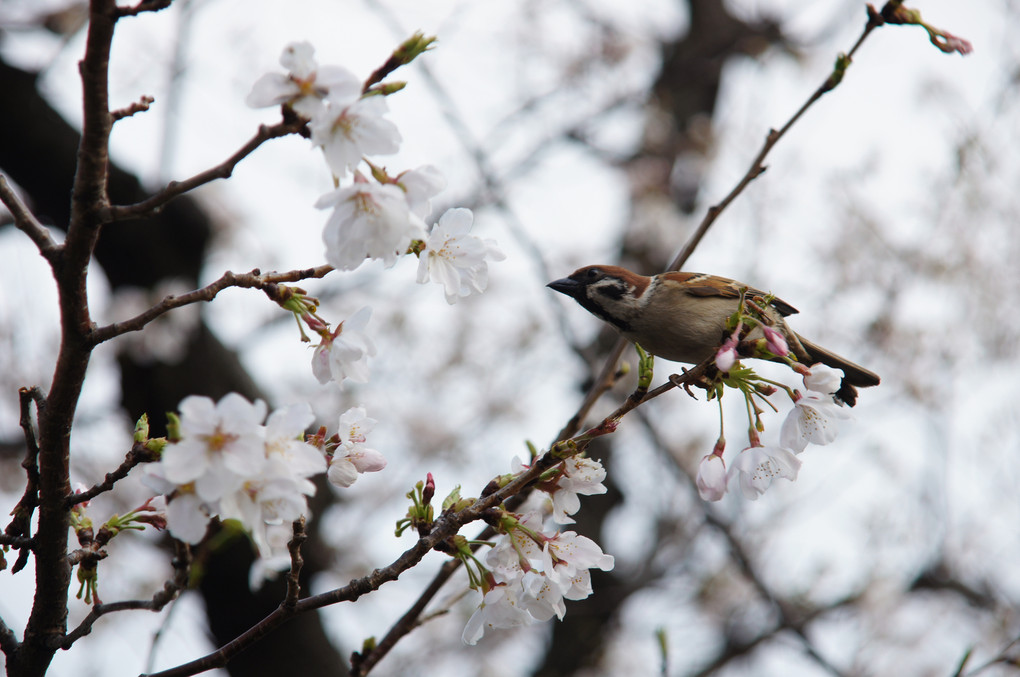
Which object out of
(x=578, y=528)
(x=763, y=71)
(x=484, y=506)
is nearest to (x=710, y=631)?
(x=578, y=528)

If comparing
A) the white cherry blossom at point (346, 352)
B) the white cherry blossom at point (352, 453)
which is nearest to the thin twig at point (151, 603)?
the white cherry blossom at point (352, 453)

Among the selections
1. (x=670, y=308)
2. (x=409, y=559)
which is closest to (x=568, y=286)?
(x=670, y=308)

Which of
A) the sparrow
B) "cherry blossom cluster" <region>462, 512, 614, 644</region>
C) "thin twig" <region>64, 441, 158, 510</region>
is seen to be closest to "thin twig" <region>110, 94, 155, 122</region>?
"thin twig" <region>64, 441, 158, 510</region>

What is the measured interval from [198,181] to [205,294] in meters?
0.22

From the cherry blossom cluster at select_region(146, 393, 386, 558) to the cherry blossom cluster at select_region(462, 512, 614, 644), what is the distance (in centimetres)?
52

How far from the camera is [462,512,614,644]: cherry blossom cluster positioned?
1.72m

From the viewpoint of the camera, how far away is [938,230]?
866 cm

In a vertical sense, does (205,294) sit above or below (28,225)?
below

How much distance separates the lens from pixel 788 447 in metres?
1.82

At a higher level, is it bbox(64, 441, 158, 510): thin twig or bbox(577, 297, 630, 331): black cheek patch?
bbox(64, 441, 158, 510): thin twig

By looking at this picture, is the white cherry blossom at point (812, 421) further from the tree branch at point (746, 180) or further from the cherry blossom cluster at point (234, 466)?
the cherry blossom cluster at point (234, 466)

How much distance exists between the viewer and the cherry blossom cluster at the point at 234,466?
49.7 inches

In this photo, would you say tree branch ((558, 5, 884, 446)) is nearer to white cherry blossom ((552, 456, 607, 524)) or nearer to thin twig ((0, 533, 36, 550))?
white cherry blossom ((552, 456, 607, 524))

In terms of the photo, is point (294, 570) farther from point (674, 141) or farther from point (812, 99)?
point (674, 141)
